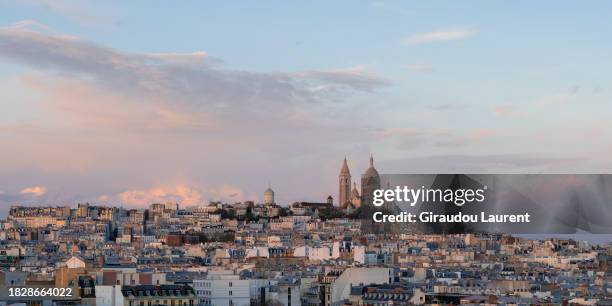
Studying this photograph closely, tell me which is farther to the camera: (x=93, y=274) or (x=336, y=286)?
(x=336, y=286)

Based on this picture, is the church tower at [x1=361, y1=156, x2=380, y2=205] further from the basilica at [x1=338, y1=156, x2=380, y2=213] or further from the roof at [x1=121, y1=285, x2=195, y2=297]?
the roof at [x1=121, y1=285, x2=195, y2=297]

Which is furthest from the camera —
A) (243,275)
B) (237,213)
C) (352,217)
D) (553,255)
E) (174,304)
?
(237,213)

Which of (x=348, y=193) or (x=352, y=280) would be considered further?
(x=348, y=193)

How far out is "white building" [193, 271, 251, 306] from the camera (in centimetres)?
4831

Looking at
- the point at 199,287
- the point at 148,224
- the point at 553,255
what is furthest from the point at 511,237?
the point at 199,287

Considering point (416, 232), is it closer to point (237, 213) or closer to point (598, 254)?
point (598, 254)

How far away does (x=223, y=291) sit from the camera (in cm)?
4941

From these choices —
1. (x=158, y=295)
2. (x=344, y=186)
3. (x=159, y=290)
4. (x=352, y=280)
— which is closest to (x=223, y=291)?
(x=352, y=280)

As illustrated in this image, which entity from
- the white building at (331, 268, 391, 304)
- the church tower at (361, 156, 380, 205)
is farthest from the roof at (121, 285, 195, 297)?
the church tower at (361, 156, 380, 205)

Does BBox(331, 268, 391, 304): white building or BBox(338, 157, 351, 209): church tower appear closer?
BBox(331, 268, 391, 304): white building

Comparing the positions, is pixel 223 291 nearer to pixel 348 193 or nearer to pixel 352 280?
pixel 352 280

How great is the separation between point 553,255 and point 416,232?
55.0 feet

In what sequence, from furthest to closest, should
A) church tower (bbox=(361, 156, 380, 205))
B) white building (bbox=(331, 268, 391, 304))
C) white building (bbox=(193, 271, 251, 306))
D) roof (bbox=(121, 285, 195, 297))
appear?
church tower (bbox=(361, 156, 380, 205)) < white building (bbox=(331, 268, 391, 304)) < white building (bbox=(193, 271, 251, 306)) < roof (bbox=(121, 285, 195, 297))

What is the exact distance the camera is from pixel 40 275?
52.0 m
